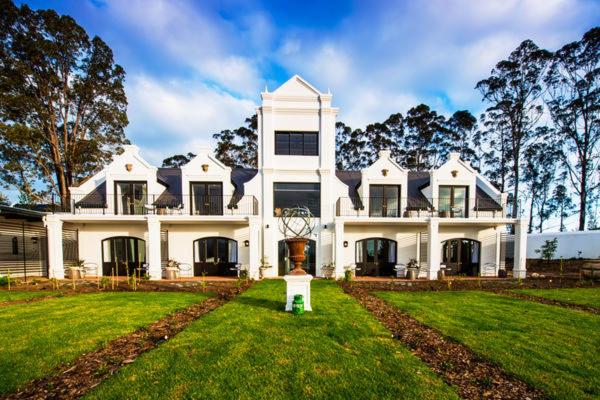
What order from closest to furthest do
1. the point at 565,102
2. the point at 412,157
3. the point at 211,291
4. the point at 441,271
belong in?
1. the point at 211,291
2. the point at 441,271
3. the point at 565,102
4. the point at 412,157

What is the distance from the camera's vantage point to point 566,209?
118 feet

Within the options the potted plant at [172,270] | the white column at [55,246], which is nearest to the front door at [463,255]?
the potted plant at [172,270]

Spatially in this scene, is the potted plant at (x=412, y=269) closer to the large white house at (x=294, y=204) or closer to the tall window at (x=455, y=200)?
the large white house at (x=294, y=204)

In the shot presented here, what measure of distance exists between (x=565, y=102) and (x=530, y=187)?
42.7 feet

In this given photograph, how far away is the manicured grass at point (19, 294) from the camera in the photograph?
30.7ft

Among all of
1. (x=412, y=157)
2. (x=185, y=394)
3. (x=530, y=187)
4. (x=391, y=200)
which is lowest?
(x=185, y=394)

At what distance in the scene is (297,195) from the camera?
14938mm

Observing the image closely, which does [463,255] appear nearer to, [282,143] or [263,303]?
[282,143]

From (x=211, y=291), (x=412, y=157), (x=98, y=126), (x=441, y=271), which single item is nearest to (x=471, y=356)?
(x=211, y=291)

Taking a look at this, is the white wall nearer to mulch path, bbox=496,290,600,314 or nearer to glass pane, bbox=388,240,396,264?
mulch path, bbox=496,290,600,314

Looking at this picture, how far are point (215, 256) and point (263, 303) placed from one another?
7.64 m

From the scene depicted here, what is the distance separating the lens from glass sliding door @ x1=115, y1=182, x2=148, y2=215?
15141 millimetres

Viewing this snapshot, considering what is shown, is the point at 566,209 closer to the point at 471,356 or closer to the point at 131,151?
the point at 471,356

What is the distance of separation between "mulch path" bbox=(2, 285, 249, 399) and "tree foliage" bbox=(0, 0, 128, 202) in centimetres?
2047
